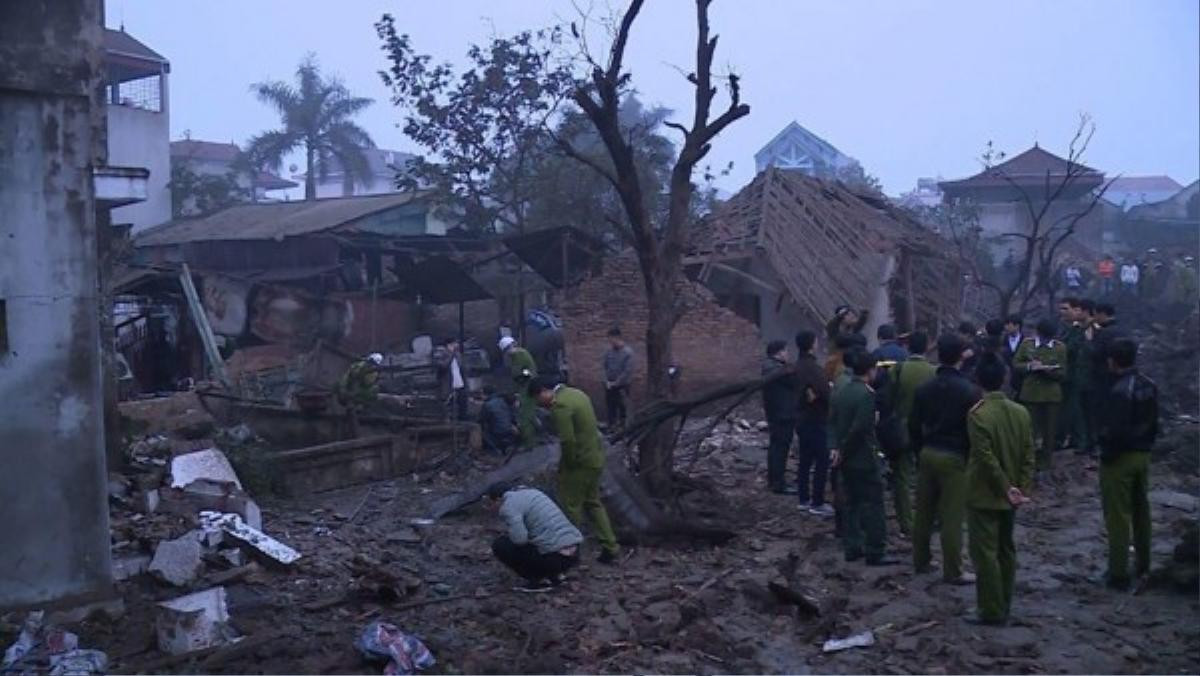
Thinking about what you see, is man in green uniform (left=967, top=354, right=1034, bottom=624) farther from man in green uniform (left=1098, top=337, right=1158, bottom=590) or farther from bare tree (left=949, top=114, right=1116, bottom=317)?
bare tree (left=949, top=114, right=1116, bottom=317)

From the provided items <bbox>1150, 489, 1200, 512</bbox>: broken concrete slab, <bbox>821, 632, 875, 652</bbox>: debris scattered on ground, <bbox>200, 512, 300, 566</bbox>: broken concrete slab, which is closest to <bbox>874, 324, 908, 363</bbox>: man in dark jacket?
<bbox>1150, 489, 1200, 512</bbox>: broken concrete slab

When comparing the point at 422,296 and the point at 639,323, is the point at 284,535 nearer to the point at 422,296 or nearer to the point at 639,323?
the point at 639,323

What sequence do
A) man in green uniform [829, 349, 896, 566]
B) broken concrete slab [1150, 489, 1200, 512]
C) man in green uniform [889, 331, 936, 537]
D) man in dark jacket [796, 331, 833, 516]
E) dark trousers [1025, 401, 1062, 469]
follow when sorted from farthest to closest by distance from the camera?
1. dark trousers [1025, 401, 1062, 469]
2. broken concrete slab [1150, 489, 1200, 512]
3. man in dark jacket [796, 331, 833, 516]
4. man in green uniform [889, 331, 936, 537]
5. man in green uniform [829, 349, 896, 566]

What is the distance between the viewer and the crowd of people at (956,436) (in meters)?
7.34

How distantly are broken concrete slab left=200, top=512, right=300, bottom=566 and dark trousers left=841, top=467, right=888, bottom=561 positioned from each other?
179 inches

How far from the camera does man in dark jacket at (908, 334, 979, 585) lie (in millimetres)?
8016

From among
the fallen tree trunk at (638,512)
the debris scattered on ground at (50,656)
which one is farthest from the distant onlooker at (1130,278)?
the debris scattered on ground at (50,656)

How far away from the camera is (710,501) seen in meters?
11.5

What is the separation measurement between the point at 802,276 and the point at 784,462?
7.56 metres

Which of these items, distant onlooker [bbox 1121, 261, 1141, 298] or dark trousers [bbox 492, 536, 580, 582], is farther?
distant onlooker [bbox 1121, 261, 1141, 298]

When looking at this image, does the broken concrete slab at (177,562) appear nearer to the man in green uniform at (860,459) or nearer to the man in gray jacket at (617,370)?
the man in green uniform at (860,459)

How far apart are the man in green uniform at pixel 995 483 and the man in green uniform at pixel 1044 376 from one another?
181 inches

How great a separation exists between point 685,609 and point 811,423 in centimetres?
369

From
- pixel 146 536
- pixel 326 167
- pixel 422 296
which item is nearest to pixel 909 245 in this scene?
pixel 422 296
